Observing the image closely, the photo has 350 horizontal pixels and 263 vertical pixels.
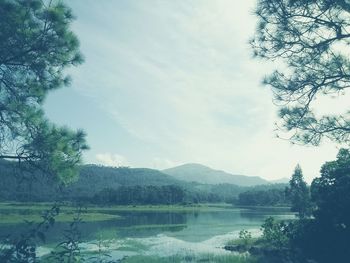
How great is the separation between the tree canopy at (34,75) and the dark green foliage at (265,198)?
147457mm

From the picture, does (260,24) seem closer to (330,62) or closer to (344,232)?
(330,62)

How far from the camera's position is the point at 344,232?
2412 cm

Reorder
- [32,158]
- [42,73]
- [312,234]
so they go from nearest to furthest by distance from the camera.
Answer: [32,158] → [42,73] → [312,234]

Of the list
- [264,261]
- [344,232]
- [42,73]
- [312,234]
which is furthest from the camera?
[264,261]

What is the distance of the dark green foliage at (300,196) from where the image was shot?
218 ft

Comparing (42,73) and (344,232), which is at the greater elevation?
(42,73)

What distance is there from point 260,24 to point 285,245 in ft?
84.7

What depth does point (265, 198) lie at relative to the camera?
161 m

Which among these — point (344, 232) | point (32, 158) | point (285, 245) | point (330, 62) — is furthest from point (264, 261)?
point (32, 158)

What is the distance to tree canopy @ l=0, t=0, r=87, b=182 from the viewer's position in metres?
8.95

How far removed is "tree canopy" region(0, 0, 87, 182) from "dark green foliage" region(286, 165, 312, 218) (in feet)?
195

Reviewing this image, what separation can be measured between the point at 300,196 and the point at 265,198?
3679 inches

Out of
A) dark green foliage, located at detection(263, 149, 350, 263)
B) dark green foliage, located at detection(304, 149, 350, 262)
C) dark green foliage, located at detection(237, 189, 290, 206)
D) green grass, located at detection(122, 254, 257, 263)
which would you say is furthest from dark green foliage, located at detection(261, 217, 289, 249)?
dark green foliage, located at detection(237, 189, 290, 206)

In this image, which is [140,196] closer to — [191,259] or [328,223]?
[191,259]
